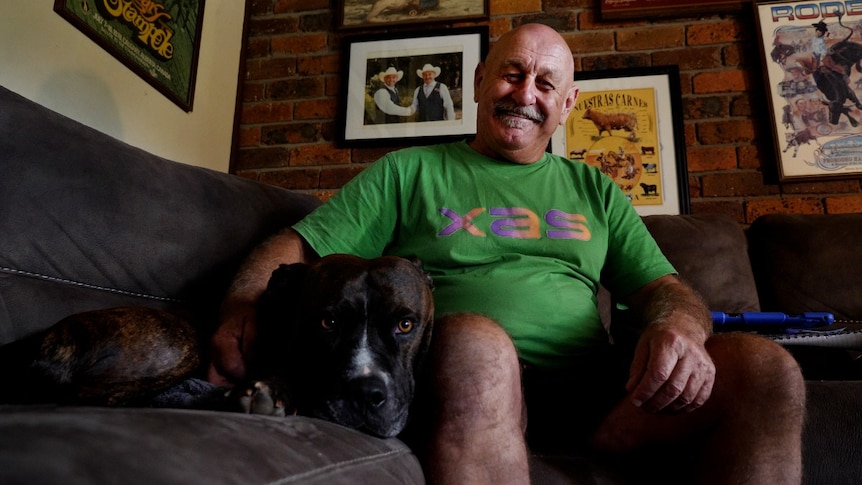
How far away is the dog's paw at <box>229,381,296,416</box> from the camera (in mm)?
957

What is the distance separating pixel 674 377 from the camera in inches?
42.5

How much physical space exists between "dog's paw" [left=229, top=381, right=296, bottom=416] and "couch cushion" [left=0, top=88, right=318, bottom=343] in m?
0.54

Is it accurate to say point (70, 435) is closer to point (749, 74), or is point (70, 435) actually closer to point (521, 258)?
point (521, 258)

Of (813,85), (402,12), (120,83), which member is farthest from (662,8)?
(120,83)

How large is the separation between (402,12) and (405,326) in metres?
2.40

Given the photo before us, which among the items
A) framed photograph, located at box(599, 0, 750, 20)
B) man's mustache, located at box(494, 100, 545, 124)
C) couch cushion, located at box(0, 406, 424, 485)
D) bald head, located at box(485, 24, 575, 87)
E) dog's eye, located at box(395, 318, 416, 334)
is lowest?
couch cushion, located at box(0, 406, 424, 485)

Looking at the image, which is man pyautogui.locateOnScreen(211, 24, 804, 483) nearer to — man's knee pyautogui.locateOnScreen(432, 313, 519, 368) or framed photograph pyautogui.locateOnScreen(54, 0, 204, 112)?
man's knee pyautogui.locateOnScreen(432, 313, 519, 368)

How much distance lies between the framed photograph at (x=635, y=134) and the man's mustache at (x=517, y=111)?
3.44 feet

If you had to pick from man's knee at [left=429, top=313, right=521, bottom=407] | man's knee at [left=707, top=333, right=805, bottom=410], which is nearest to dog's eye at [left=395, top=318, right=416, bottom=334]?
man's knee at [left=429, top=313, right=521, bottom=407]

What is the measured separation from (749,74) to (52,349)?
297cm

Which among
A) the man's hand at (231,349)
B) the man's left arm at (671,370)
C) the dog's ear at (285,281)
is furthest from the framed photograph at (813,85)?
the man's hand at (231,349)

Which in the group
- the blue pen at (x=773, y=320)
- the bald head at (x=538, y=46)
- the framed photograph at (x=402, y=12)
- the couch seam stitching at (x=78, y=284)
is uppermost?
the framed photograph at (x=402, y=12)

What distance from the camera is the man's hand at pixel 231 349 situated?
4.06 feet

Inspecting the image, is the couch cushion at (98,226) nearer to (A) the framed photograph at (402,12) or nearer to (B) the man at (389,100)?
(B) the man at (389,100)
